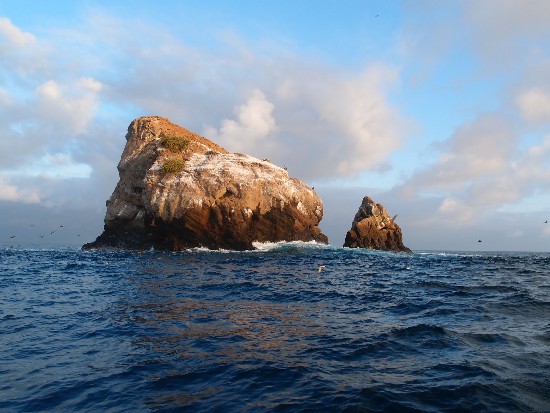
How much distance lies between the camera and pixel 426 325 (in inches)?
418

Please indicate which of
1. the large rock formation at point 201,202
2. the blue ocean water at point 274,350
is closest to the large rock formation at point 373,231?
the large rock formation at point 201,202

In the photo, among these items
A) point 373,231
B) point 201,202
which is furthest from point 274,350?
point 373,231

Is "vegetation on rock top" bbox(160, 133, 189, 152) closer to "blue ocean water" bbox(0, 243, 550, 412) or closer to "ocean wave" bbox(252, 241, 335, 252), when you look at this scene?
"ocean wave" bbox(252, 241, 335, 252)

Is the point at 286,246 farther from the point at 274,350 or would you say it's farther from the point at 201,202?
the point at 274,350

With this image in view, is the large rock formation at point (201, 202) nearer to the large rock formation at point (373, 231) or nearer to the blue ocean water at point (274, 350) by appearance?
the large rock formation at point (373, 231)

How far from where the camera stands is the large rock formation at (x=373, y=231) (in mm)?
54844

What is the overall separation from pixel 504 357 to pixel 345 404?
4.13m

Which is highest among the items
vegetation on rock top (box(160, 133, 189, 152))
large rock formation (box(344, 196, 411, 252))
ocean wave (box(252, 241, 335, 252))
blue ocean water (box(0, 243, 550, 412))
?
vegetation on rock top (box(160, 133, 189, 152))

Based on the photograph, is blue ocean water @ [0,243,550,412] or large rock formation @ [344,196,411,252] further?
large rock formation @ [344,196,411,252]

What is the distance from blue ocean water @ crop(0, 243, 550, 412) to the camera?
6.33m

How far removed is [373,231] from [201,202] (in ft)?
79.9

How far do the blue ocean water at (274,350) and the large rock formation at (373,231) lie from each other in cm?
3789

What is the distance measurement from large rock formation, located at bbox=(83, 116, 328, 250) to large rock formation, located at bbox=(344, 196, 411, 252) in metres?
5.12

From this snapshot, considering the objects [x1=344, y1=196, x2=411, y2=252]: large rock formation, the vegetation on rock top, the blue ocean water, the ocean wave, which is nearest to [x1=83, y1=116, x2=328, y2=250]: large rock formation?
the vegetation on rock top
